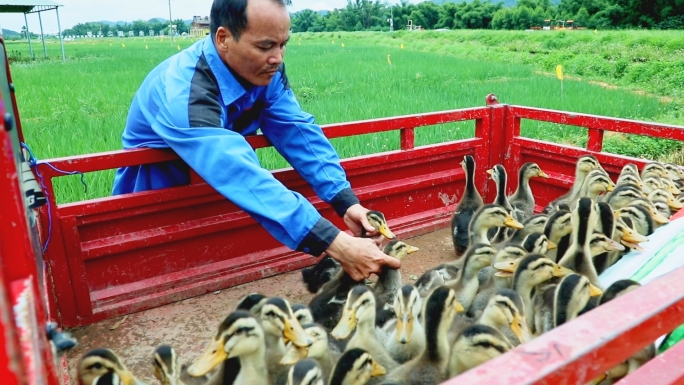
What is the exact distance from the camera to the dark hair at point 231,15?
2.60m

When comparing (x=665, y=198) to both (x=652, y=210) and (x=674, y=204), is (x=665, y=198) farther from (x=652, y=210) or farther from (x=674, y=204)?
(x=652, y=210)

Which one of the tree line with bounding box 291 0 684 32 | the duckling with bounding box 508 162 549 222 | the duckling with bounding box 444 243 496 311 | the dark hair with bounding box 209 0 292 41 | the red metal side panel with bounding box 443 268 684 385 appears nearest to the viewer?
the red metal side panel with bounding box 443 268 684 385

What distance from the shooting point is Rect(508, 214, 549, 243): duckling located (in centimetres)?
332

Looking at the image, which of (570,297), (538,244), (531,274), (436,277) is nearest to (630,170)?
(538,244)

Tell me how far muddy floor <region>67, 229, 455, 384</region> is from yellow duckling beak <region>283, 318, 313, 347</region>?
0.77 metres

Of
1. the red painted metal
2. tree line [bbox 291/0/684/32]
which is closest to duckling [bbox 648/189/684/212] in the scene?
the red painted metal

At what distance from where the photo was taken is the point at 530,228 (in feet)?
11.0

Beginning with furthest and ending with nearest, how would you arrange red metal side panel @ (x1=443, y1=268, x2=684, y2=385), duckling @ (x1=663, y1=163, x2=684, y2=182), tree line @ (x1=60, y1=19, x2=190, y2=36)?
tree line @ (x1=60, y1=19, x2=190, y2=36)
duckling @ (x1=663, y1=163, x2=684, y2=182)
red metal side panel @ (x1=443, y1=268, x2=684, y2=385)

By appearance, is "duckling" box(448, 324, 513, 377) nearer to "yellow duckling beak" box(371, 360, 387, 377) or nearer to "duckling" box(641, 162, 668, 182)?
"yellow duckling beak" box(371, 360, 387, 377)

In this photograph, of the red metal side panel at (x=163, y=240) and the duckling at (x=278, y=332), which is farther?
the red metal side panel at (x=163, y=240)

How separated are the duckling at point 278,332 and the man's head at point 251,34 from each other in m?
1.15

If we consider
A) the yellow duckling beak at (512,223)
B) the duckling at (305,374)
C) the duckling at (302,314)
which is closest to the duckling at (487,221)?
the yellow duckling beak at (512,223)

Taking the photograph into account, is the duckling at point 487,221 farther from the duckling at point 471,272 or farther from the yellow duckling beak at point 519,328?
the yellow duckling beak at point 519,328

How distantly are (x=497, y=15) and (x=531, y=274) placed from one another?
44.8 metres
